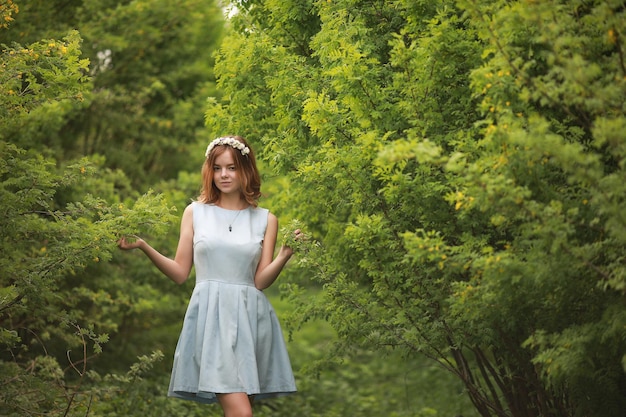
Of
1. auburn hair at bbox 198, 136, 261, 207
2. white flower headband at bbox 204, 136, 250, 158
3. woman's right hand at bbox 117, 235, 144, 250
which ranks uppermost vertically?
white flower headband at bbox 204, 136, 250, 158

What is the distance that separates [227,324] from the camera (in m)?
5.00

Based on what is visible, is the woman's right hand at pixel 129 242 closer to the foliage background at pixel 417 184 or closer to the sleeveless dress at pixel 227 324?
the foliage background at pixel 417 184

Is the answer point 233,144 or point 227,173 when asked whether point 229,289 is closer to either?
point 227,173

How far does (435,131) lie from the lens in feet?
16.6

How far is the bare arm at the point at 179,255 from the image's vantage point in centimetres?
506

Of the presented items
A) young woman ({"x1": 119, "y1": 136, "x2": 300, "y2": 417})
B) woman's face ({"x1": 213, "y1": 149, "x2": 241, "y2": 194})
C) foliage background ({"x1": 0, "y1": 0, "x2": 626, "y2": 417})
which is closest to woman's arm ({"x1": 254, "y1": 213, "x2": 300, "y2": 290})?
young woman ({"x1": 119, "y1": 136, "x2": 300, "y2": 417})

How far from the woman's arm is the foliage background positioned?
17 centimetres

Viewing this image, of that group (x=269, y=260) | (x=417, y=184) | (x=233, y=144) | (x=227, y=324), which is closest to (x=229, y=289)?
(x=227, y=324)

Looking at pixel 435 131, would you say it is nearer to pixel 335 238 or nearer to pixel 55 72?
pixel 335 238

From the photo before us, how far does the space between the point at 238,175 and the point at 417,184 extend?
1091 millimetres

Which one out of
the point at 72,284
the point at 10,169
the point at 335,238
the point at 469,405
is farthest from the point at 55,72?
the point at 469,405

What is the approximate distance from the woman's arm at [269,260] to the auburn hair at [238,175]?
187 mm

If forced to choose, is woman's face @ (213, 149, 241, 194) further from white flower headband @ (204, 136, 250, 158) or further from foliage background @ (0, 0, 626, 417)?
foliage background @ (0, 0, 626, 417)

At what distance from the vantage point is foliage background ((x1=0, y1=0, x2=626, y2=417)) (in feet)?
12.8
